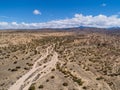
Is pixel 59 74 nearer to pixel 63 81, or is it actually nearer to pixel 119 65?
pixel 63 81

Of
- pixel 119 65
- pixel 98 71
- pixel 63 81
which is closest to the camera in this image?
pixel 63 81

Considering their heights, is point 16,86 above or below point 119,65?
above

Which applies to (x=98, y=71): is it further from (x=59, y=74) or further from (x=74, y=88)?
(x=74, y=88)

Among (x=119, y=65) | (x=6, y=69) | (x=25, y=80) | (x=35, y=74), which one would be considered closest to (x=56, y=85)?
(x=25, y=80)

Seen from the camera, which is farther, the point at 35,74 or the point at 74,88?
the point at 35,74

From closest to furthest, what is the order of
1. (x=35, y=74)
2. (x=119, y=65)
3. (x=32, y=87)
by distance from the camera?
(x=32, y=87) < (x=35, y=74) < (x=119, y=65)

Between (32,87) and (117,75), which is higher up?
(32,87)

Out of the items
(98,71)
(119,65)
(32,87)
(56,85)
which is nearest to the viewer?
(32,87)

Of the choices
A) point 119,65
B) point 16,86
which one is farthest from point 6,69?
point 119,65

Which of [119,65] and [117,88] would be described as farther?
[119,65]
